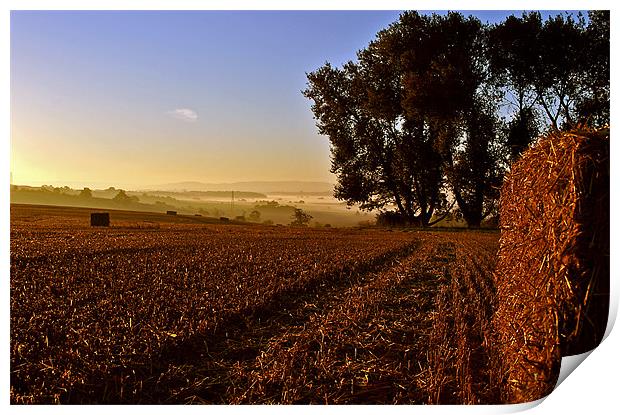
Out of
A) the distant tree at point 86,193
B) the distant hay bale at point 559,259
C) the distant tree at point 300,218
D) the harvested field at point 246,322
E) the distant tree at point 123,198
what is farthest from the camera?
the distant tree at point 300,218

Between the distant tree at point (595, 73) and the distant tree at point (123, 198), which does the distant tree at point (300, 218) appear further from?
the distant tree at point (595, 73)

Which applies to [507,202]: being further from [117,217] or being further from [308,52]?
[117,217]

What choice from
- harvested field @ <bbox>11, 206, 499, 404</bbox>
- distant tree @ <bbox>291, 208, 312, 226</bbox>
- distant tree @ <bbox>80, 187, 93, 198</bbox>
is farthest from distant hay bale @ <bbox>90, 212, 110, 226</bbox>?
distant tree @ <bbox>291, 208, 312, 226</bbox>

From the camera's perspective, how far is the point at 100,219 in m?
8.01

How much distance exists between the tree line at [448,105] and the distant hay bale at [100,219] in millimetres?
3324

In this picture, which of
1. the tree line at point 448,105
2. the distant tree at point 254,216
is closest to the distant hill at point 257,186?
the tree line at point 448,105

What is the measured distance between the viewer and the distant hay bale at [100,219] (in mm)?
7762

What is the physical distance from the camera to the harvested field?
12.4ft

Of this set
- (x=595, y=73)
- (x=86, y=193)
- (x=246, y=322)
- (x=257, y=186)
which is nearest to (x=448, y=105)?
(x=595, y=73)

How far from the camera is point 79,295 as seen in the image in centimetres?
512

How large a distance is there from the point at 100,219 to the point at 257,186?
10.2 ft

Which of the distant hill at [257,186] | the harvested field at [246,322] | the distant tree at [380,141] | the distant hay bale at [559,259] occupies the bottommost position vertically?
the harvested field at [246,322]
